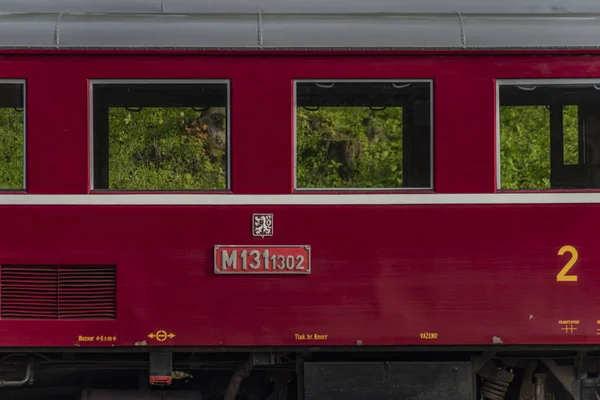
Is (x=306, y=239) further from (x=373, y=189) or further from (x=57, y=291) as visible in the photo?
(x=57, y=291)

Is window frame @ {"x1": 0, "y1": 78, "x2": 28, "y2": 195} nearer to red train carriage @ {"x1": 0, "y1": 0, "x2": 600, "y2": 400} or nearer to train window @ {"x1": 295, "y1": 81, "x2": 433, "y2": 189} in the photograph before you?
red train carriage @ {"x1": 0, "y1": 0, "x2": 600, "y2": 400}

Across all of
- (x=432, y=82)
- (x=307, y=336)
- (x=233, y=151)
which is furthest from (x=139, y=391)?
(x=432, y=82)

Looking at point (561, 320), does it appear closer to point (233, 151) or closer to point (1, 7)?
point (233, 151)

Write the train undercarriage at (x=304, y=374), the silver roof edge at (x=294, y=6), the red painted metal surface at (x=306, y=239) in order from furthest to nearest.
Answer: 1. the silver roof edge at (x=294, y=6)
2. the train undercarriage at (x=304, y=374)
3. the red painted metal surface at (x=306, y=239)

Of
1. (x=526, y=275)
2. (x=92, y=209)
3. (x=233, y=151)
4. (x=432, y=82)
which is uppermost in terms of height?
(x=432, y=82)

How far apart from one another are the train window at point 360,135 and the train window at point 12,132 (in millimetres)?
1913

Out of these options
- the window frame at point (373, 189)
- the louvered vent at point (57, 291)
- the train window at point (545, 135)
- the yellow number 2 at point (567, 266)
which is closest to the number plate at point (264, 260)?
the window frame at point (373, 189)

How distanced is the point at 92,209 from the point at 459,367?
2811 mm

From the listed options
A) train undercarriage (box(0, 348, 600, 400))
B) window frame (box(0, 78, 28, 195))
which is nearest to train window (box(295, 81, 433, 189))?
train undercarriage (box(0, 348, 600, 400))

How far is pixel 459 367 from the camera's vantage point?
600cm

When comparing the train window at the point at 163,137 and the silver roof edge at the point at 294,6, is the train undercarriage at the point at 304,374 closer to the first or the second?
the train window at the point at 163,137

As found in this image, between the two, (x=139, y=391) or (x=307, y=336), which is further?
(x=139, y=391)

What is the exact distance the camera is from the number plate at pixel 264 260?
5730 mm

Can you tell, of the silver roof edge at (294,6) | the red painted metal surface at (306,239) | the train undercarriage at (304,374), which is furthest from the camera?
the silver roof edge at (294,6)
